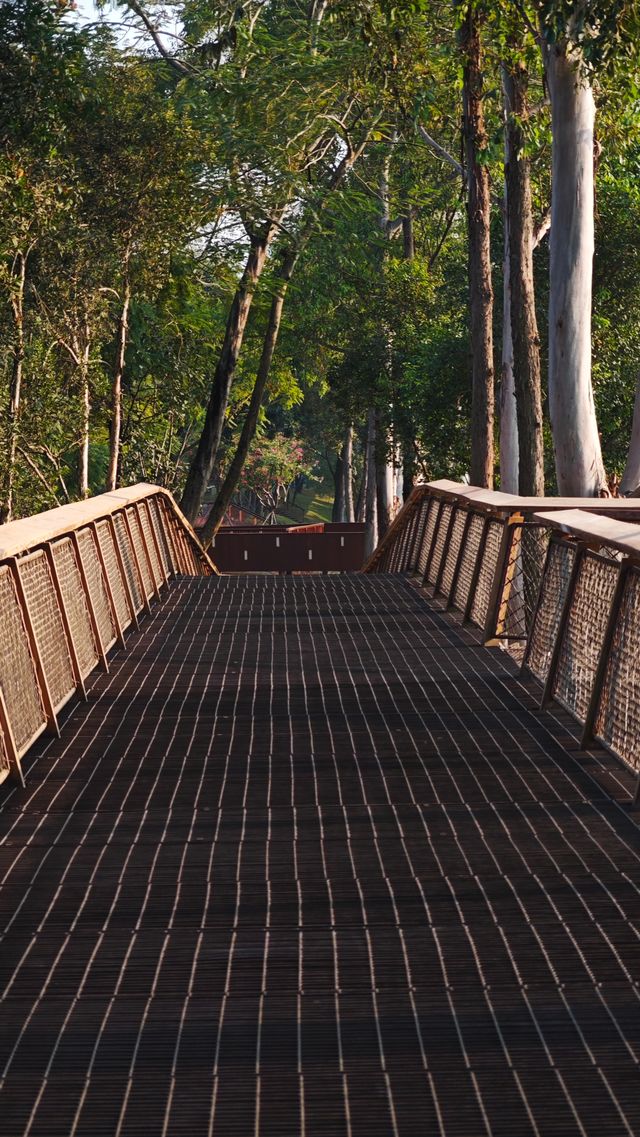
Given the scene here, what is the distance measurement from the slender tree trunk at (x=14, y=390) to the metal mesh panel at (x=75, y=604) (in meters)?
12.5

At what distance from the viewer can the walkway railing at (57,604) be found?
262 inches

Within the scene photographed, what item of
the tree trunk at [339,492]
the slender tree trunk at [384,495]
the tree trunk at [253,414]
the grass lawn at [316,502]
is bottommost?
the grass lawn at [316,502]

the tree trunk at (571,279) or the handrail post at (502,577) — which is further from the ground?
the tree trunk at (571,279)

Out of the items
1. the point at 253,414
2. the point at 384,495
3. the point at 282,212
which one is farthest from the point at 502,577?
the point at 384,495

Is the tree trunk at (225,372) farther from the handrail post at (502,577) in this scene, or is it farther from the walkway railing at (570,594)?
the handrail post at (502,577)

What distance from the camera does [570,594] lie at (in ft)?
25.1

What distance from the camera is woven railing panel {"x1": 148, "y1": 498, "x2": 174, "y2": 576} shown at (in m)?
15.9

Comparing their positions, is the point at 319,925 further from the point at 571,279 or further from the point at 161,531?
the point at 161,531

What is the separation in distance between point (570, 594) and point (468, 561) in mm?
4096

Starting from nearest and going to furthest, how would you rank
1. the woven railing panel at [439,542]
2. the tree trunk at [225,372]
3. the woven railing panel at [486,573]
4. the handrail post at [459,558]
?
the woven railing panel at [486,573], the handrail post at [459,558], the woven railing panel at [439,542], the tree trunk at [225,372]

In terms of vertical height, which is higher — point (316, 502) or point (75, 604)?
point (75, 604)

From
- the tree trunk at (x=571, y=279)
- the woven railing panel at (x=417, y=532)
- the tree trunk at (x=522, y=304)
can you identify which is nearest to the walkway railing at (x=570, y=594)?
the tree trunk at (x=571, y=279)

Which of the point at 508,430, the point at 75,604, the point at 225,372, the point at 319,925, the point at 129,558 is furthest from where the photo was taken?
the point at 225,372

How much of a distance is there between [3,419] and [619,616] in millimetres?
16517
